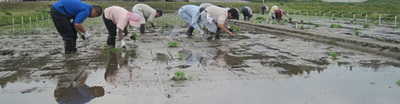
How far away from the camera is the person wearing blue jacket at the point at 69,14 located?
7.74m

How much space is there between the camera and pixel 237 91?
485 centimetres

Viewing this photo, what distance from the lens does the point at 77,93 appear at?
15.2ft

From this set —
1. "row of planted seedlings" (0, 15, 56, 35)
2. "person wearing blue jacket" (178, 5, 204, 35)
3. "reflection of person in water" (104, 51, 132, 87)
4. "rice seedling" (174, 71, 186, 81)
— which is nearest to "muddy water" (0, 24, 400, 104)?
"reflection of person in water" (104, 51, 132, 87)

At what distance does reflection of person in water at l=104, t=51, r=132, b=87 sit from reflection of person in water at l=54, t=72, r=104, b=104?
0.38 meters

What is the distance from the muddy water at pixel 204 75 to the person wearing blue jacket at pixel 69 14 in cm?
44

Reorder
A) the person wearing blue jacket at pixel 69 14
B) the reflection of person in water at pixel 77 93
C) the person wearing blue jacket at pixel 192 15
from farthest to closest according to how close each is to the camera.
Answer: the person wearing blue jacket at pixel 192 15
the person wearing blue jacket at pixel 69 14
the reflection of person in water at pixel 77 93

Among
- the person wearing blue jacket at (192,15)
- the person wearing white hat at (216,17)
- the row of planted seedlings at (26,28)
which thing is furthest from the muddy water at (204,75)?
the row of planted seedlings at (26,28)

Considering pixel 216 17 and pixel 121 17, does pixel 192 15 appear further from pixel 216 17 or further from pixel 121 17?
pixel 121 17

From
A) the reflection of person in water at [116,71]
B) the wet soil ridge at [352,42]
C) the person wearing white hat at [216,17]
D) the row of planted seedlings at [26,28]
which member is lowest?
the reflection of person in water at [116,71]

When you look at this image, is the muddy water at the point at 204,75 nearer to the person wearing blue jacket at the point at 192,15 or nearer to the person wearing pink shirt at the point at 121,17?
the person wearing pink shirt at the point at 121,17

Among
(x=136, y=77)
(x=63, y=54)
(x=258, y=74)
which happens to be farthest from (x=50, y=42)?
(x=258, y=74)

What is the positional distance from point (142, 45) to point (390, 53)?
6054mm

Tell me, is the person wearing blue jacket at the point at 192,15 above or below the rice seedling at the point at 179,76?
above

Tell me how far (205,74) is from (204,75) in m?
0.08
